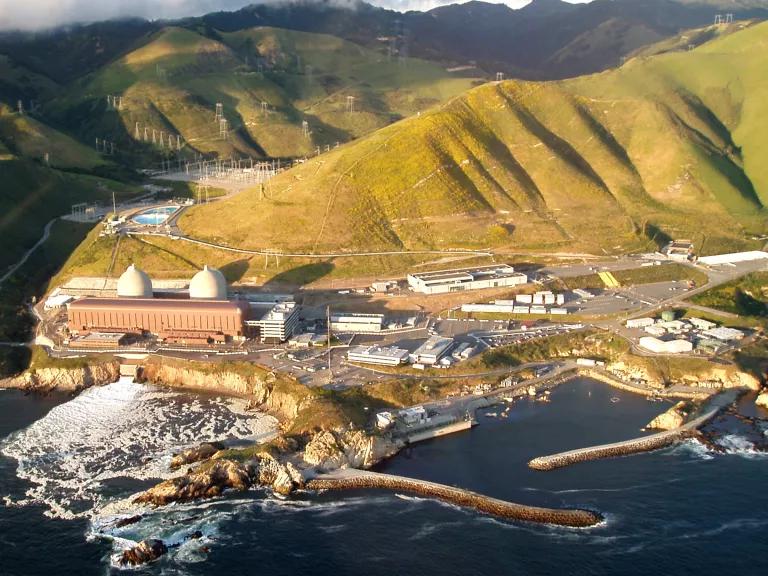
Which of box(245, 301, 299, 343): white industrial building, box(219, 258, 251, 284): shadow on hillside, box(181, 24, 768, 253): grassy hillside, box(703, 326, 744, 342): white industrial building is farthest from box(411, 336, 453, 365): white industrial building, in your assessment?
box(219, 258, 251, 284): shadow on hillside

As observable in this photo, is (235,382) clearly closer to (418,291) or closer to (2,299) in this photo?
(418,291)

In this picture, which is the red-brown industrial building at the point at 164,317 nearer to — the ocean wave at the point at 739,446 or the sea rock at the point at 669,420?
the sea rock at the point at 669,420

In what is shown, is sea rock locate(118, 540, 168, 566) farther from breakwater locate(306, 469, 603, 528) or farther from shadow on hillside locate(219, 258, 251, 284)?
shadow on hillside locate(219, 258, 251, 284)

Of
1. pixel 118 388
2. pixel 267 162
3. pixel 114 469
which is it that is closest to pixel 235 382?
pixel 118 388

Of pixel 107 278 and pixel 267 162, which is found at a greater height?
pixel 267 162

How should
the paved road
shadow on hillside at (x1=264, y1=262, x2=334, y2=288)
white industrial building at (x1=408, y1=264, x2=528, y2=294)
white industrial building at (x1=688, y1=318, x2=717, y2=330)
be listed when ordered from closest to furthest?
white industrial building at (x1=688, y1=318, x2=717, y2=330) < white industrial building at (x1=408, y1=264, x2=528, y2=294) < shadow on hillside at (x1=264, y1=262, x2=334, y2=288) < the paved road

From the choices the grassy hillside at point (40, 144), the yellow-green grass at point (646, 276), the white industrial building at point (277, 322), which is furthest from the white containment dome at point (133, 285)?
the grassy hillside at point (40, 144)

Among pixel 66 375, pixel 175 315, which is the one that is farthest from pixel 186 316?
pixel 66 375
